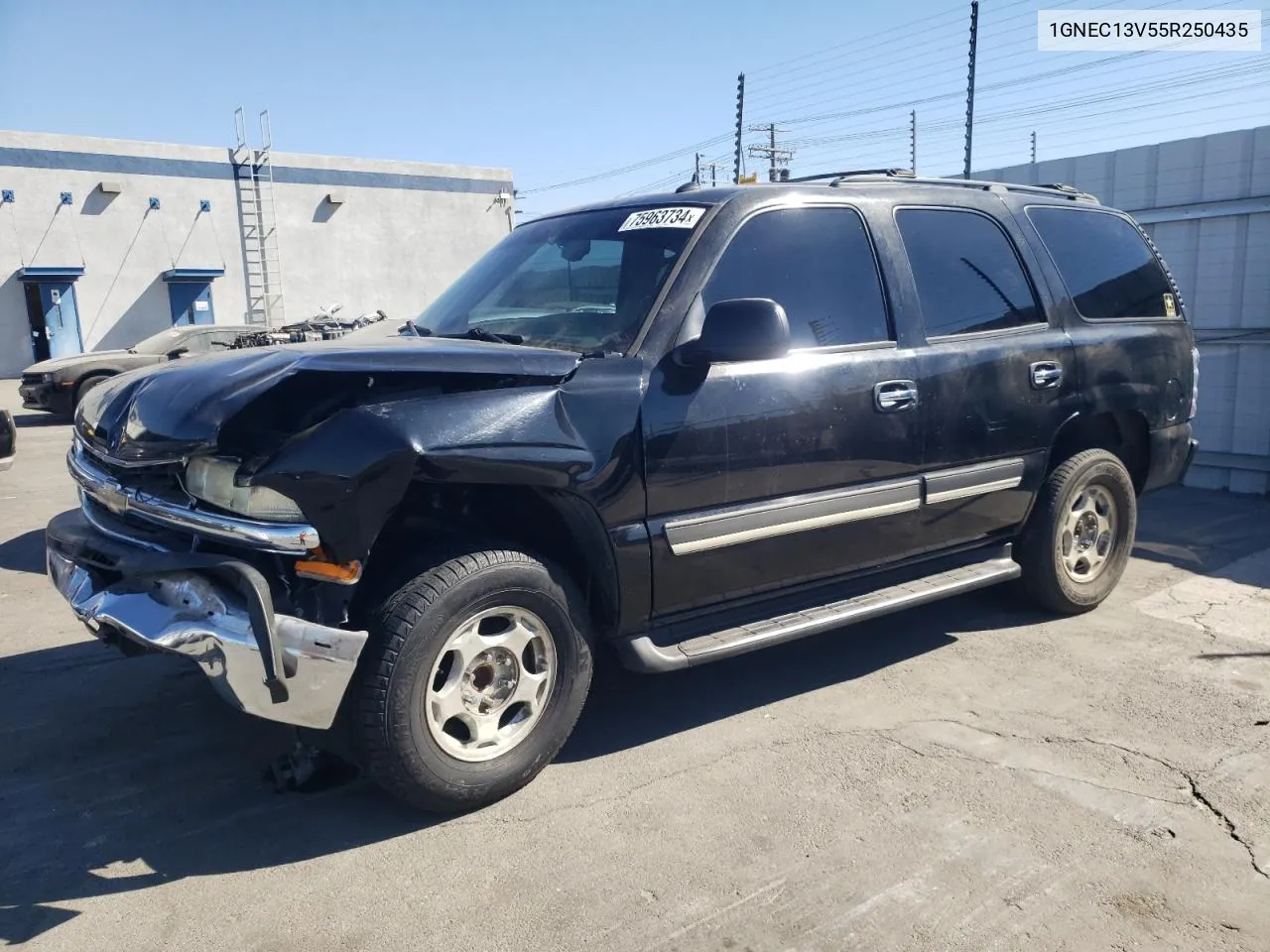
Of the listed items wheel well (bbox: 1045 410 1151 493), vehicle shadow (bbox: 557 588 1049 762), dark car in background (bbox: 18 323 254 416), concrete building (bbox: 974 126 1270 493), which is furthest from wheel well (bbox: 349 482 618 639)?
dark car in background (bbox: 18 323 254 416)

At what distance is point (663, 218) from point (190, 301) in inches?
1002

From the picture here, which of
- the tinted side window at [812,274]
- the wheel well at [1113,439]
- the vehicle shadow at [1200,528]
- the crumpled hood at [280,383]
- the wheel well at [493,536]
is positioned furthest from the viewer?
the vehicle shadow at [1200,528]

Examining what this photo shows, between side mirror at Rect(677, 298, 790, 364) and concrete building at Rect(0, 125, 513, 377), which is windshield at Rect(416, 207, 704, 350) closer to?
side mirror at Rect(677, 298, 790, 364)

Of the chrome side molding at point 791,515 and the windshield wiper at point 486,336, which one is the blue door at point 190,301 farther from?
the chrome side molding at point 791,515

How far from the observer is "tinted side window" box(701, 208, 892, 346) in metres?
3.88

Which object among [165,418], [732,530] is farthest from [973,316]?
[165,418]

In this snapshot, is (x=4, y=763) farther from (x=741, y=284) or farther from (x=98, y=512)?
(x=741, y=284)

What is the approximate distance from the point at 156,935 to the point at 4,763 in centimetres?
137

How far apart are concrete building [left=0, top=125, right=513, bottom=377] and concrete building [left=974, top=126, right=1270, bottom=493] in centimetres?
2059

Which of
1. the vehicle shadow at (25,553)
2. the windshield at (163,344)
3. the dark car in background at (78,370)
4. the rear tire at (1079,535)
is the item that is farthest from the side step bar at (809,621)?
the windshield at (163,344)

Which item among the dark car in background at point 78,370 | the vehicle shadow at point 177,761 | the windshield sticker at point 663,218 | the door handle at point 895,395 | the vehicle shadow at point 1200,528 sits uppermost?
the windshield sticker at point 663,218

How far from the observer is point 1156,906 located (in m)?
2.80

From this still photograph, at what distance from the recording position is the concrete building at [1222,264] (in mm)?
8062

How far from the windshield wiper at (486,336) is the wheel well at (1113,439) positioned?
9.11 feet
